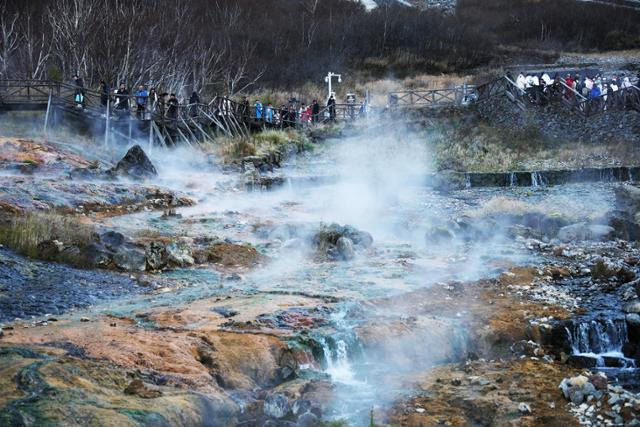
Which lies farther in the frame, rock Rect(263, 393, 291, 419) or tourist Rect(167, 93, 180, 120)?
tourist Rect(167, 93, 180, 120)

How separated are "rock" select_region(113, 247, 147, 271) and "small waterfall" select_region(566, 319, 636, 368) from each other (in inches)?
252

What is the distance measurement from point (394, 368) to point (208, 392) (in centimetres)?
252

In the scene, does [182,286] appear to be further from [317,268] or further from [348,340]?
[348,340]

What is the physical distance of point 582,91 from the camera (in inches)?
1067

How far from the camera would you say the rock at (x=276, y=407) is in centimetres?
653

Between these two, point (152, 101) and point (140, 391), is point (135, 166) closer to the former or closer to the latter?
point (152, 101)

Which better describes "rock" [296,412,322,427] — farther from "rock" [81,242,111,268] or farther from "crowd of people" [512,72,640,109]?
"crowd of people" [512,72,640,109]

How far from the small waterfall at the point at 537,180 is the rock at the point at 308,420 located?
1817 centimetres

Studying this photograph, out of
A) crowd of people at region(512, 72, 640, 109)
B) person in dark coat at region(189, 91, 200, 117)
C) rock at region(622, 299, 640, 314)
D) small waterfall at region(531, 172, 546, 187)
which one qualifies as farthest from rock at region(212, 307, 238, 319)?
crowd of people at region(512, 72, 640, 109)

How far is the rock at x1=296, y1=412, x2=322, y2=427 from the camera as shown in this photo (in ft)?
21.0

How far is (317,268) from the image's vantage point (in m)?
12.5

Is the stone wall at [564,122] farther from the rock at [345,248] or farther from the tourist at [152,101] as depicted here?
the rock at [345,248]

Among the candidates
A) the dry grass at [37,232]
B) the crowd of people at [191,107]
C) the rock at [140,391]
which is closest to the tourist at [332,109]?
the crowd of people at [191,107]

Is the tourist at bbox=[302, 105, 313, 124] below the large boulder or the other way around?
the other way around
